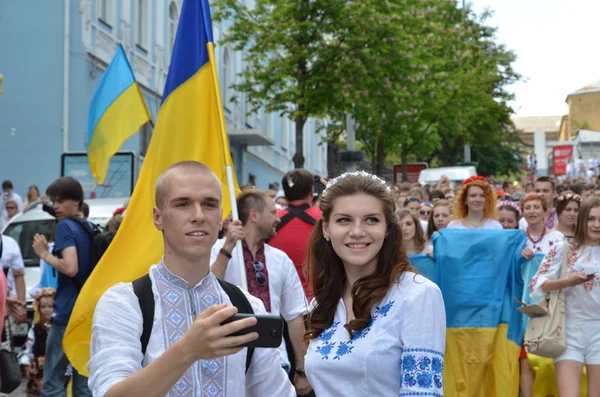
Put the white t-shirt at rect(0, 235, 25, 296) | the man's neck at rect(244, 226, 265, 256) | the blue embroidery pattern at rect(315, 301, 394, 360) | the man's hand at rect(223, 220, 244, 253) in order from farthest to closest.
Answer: the white t-shirt at rect(0, 235, 25, 296)
the man's neck at rect(244, 226, 265, 256)
the man's hand at rect(223, 220, 244, 253)
the blue embroidery pattern at rect(315, 301, 394, 360)

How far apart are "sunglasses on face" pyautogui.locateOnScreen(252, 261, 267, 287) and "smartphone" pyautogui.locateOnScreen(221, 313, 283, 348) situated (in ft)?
13.7

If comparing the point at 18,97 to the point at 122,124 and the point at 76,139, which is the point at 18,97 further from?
the point at 122,124

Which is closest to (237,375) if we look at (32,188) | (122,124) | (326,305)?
(326,305)

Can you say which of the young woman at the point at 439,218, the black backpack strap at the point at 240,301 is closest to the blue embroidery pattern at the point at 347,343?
the black backpack strap at the point at 240,301

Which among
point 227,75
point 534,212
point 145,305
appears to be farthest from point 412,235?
point 227,75

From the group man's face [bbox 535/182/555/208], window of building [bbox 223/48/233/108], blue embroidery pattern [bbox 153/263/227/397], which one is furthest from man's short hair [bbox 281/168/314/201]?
window of building [bbox 223/48/233/108]

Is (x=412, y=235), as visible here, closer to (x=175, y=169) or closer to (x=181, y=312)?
(x=175, y=169)

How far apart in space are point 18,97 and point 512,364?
17.0 meters

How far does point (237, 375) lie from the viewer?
363 centimetres

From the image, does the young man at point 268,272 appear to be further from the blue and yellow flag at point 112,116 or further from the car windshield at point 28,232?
the car windshield at point 28,232

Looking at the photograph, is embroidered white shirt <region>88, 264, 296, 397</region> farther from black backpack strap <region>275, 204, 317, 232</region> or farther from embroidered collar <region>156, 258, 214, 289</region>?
black backpack strap <region>275, 204, 317, 232</region>

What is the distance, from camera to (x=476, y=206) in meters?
10.1

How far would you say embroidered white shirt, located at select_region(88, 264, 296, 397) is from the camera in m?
3.40

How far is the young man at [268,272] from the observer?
7.25 metres
